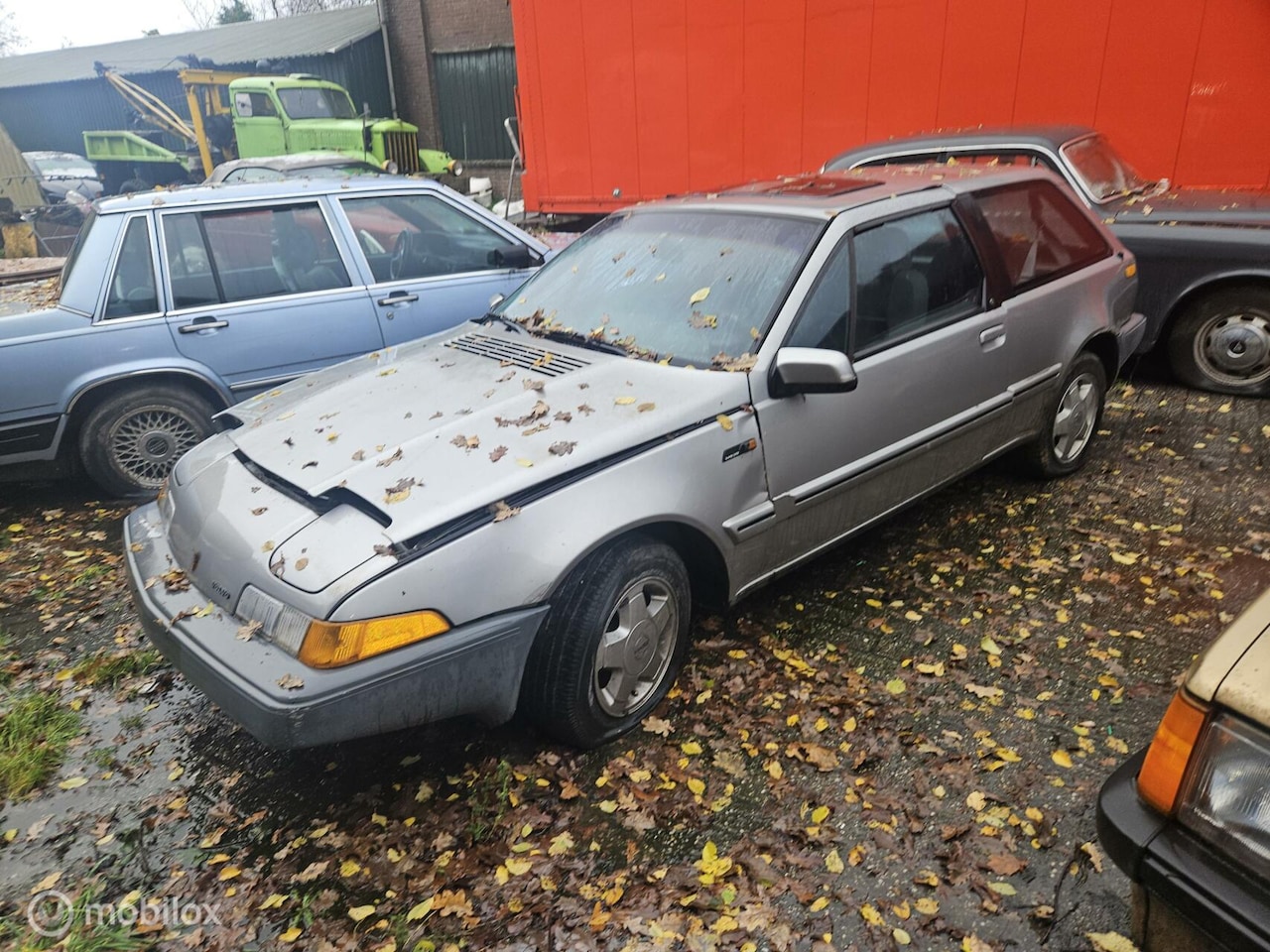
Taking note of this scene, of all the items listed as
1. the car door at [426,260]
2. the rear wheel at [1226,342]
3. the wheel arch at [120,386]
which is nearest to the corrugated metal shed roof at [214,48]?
the car door at [426,260]

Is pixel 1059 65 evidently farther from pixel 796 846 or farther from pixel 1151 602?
pixel 796 846

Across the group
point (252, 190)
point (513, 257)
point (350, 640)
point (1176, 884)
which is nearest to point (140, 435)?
point (252, 190)

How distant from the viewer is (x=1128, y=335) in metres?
4.89

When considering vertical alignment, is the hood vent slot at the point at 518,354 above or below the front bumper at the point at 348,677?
above

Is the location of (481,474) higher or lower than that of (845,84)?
lower

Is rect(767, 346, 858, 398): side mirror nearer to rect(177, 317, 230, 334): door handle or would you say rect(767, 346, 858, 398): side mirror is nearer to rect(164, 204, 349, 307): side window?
rect(164, 204, 349, 307): side window

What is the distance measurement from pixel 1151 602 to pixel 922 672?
4.05 feet

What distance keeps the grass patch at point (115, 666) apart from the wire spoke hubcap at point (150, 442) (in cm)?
178

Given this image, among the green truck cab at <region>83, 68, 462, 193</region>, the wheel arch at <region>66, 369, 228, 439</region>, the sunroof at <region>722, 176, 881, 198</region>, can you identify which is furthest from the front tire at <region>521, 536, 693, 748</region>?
the green truck cab at <region>83, 68, 462, 193</region>

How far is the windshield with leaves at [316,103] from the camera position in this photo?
669 inches

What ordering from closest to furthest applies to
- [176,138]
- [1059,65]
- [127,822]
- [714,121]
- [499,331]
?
[127,822]
[499,331]
[1059,65]
[714,121]
[176,138]

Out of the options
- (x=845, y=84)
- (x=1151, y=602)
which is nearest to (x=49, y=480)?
(x=1151, y=602)

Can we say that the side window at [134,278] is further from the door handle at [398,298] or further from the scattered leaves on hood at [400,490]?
the scattered leaves on hood at [400,490]

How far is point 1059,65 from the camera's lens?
7172 mm
